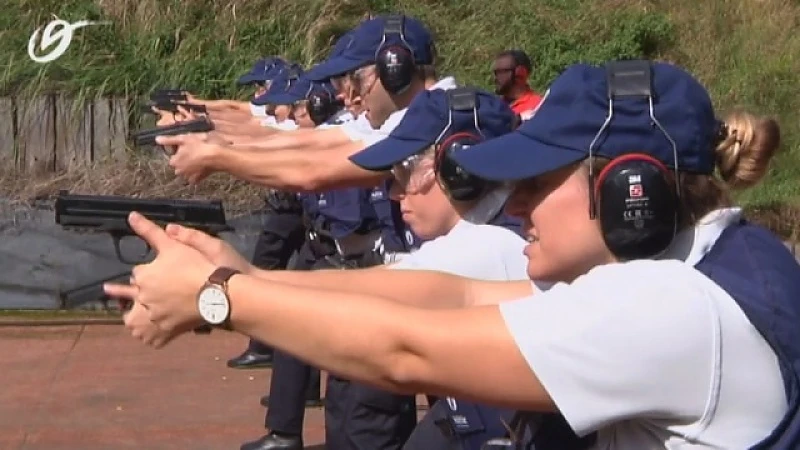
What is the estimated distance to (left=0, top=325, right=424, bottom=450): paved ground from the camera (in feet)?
24.4

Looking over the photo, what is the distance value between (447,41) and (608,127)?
10.7m

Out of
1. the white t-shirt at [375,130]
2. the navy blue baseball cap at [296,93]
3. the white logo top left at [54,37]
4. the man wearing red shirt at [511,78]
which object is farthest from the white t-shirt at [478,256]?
the white logo top left at [54,37]

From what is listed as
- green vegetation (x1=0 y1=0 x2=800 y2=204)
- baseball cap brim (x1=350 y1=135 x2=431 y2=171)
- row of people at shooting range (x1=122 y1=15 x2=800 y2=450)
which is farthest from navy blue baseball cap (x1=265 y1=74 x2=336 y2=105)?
row of people at shooting range (x1=122 y1=15 x2=800 y2=450)

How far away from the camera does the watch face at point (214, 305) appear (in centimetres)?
255

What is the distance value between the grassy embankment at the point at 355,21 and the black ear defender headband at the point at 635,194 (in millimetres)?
8755

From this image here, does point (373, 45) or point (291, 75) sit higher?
point (373, 45)

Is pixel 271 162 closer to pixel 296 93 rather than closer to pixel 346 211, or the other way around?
pixel 346 211

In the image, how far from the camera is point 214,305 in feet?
8.41

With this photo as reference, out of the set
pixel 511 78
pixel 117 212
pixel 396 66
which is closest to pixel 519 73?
pixel 511 78

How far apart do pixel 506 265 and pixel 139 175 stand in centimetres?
811

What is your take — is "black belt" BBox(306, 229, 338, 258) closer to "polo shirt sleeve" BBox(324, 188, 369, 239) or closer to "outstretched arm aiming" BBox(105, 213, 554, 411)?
"polo shirt sleeve" BBox(324, 188, 369, 239)

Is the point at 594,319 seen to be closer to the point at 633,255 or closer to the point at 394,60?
the point at 633,255

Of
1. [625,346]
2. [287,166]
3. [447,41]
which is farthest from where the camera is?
[447,41]

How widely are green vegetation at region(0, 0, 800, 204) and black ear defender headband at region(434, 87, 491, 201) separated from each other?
26.3 ft
